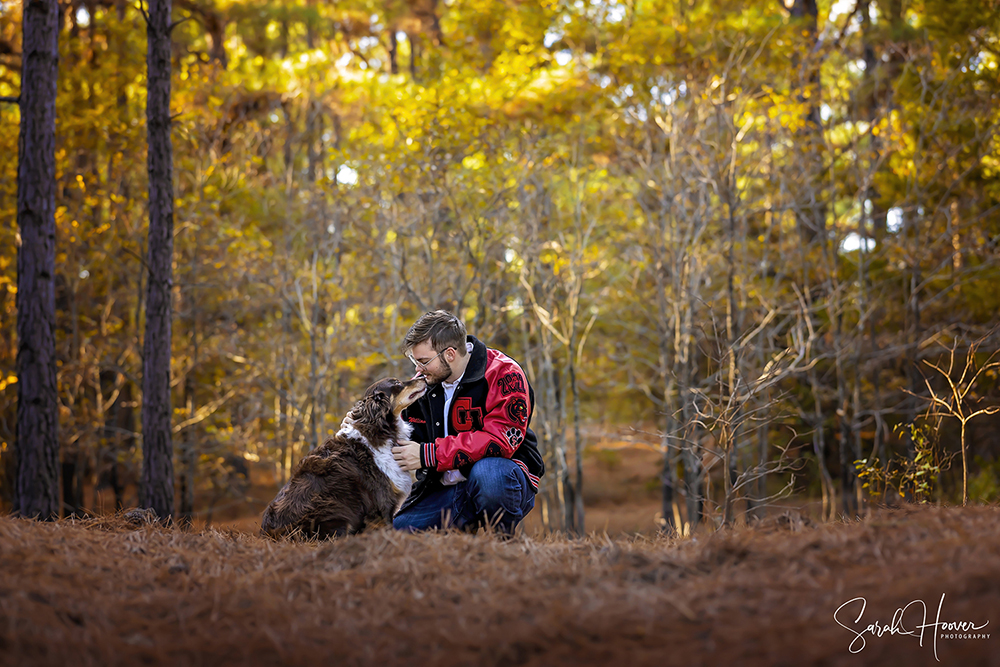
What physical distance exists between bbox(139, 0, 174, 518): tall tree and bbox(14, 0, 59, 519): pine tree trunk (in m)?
0.91

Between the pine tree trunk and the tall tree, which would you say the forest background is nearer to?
the tall tree

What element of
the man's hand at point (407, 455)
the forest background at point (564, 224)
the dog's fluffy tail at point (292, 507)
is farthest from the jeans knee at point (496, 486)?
the forest background at point (564, 224)

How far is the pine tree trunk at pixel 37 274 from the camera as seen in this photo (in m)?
7.13

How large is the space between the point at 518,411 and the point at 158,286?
5232 millimetres

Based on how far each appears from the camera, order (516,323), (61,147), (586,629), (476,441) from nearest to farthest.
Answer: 1. (586,629)
2. (476,441)
3. (61,147)
4. (516,323)

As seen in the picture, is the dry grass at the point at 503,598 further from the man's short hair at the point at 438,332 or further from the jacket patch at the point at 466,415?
the man's short hair at the point at 438,332

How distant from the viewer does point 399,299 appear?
10.6m

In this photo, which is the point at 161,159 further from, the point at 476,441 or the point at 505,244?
the point at 476,441

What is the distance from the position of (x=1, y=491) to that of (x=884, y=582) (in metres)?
13.8

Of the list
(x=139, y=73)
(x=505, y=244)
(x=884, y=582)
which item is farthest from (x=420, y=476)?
A: (x=139, y=73)

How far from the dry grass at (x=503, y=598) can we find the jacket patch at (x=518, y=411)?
0.92 m

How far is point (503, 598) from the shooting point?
8.16 feet

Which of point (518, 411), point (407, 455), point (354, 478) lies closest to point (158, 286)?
point (354, 478)

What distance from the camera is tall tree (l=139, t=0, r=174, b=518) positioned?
7570mm
